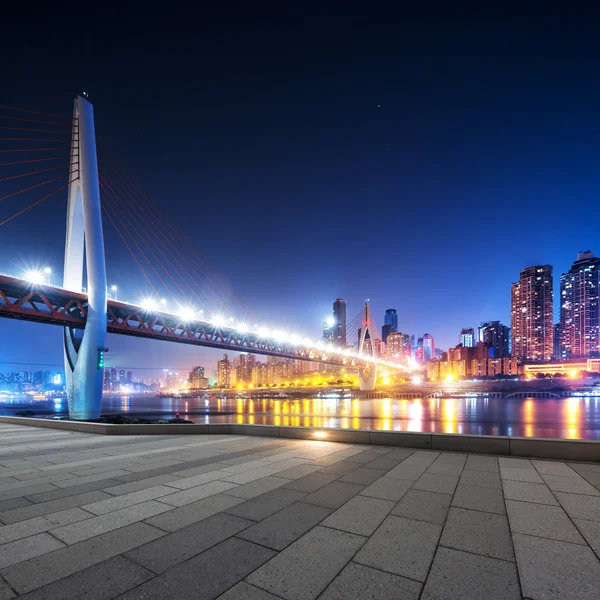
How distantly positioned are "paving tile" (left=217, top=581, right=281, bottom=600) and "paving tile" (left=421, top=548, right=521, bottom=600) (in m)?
1.37

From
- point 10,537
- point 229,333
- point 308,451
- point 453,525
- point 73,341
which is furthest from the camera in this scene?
point 229,333

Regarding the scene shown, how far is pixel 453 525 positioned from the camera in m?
4.77

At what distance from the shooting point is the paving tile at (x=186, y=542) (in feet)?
12.5

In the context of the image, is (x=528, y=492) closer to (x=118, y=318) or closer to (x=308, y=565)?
(x=308, y=565)

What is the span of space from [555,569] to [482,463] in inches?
191

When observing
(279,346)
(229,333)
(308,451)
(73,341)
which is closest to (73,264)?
(73,341)

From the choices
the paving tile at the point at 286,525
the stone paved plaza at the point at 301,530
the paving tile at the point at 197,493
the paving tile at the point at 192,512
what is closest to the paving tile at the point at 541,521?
the stone paved plaza at the point at 301,530

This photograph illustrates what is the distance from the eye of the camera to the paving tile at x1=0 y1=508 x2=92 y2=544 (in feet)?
14.7

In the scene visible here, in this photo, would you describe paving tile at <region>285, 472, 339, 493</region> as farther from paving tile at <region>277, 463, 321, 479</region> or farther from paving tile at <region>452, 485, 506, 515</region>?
paving tile at <region>452, 485, 506, 515</region>

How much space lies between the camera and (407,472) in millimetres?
7449

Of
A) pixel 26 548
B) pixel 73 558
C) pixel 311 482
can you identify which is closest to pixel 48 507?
pixel 26 548

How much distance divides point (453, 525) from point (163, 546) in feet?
11.7

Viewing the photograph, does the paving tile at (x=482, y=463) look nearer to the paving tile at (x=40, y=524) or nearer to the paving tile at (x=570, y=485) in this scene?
the paving tile at (x=570, y=485)

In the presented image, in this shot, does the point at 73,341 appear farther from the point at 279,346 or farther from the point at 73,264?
the point at 279,346
